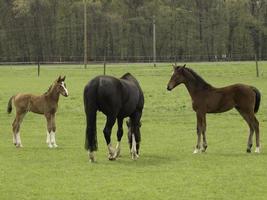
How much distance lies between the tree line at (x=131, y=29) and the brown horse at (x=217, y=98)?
8053cm

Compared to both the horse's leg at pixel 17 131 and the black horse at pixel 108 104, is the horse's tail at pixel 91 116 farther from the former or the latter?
the horse's leg at pixel 17 131

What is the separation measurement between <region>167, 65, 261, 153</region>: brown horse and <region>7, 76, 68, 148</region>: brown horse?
3.17 metres

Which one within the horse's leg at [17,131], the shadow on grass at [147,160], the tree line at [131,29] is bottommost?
the shadow on grass at [147,160]

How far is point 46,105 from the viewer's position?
16453 mm

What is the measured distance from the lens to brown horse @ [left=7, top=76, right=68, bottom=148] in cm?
1628

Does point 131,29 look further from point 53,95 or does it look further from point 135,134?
point 135,134

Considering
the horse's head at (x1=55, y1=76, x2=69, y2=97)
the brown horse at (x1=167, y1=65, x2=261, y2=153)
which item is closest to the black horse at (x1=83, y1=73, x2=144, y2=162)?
the brown horse at (x1=167, y1=65, x2=261, y2=153)

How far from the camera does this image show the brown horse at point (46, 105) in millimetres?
16281

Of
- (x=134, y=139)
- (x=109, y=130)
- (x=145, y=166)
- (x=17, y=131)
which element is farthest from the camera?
(x=17, y=131)

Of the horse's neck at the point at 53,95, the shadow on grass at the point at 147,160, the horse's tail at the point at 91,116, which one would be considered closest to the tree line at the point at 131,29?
the horse's neck at the point at 53,95

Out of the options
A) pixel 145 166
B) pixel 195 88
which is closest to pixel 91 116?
pixel 145 166

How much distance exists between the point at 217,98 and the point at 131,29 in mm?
86326

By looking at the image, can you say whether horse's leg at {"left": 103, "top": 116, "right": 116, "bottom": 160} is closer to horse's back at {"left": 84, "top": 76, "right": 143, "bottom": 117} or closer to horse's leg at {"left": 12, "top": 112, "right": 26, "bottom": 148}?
horse's back at {"left": 84, "top": 76, "right": 143, "bottom": 117}

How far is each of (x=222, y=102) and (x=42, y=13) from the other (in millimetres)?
92440
